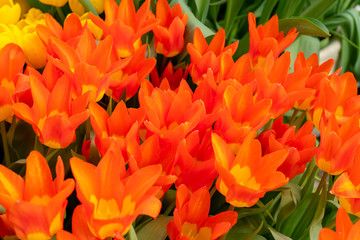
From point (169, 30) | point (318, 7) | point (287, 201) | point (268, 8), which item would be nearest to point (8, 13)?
point (169, 30)

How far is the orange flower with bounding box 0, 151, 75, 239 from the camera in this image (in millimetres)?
378

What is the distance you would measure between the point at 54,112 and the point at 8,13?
12.4 inches

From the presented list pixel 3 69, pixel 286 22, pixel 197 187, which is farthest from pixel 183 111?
pixel 286 22

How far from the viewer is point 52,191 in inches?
16.8

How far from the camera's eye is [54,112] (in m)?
0.50

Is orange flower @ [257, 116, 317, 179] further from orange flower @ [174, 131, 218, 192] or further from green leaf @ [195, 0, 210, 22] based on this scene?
green leaf @ [195, 0, 210, 22]

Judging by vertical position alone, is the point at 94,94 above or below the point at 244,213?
above

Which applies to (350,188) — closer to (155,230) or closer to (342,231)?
(342,231)

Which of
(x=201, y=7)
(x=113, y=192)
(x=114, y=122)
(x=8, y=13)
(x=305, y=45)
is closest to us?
(x=113, y=192)

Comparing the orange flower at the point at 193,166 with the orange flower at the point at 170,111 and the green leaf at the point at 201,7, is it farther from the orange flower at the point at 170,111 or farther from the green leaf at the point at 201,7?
the green leaf at the point at 201,7

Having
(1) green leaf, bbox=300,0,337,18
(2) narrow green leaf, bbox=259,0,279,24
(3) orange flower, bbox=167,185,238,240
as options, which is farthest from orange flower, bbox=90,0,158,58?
(1) green leaf, bbox=300,0,337,18

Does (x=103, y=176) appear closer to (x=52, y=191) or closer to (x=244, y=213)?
(x=52, y=191)

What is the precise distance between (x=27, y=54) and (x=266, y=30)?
340 mm

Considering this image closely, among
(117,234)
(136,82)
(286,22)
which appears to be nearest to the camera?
(117,234)
